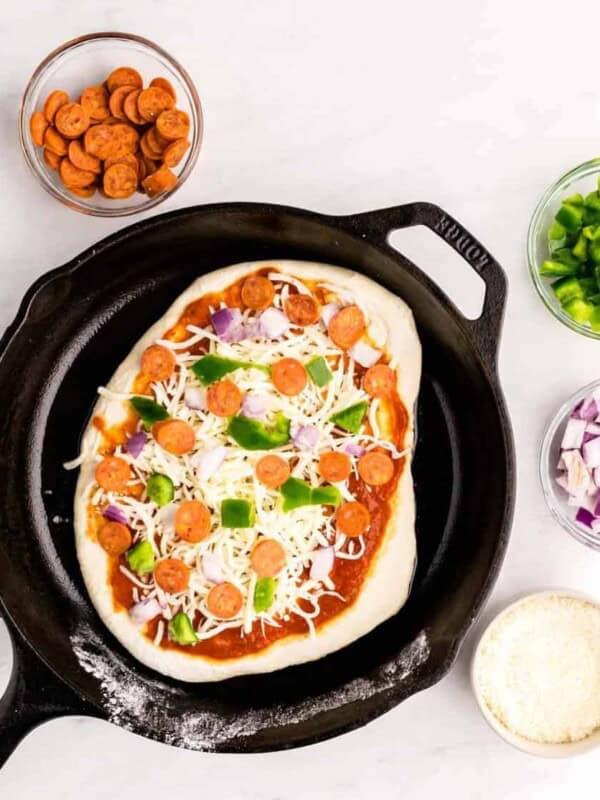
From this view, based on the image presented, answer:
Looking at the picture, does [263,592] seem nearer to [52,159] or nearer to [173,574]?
[173,574]

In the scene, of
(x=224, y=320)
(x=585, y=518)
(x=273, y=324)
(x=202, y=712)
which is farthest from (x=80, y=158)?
(x=585, y=518)

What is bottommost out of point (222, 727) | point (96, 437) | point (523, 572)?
point (222, 727)

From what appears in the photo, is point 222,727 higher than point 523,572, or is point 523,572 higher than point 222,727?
point 523,572

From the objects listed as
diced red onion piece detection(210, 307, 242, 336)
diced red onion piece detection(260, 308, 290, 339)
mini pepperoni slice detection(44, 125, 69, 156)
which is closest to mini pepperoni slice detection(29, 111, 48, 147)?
mini pepperoni slice detection(44, 125, 69, 156)

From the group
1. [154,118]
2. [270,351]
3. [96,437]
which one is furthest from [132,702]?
[154,118]

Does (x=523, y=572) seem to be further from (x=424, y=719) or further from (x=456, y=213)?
(x=456, y=213)

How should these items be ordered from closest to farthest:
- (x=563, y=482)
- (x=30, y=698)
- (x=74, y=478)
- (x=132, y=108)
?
1. (x=30, y=698)
2. (x=132, y=108)
3. (x=74, y=478)
4. (x=563, y=482)

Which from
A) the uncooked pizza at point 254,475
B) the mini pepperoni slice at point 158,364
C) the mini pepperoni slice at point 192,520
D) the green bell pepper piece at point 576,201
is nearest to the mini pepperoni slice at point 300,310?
the uncooked pizza at point 254,475
